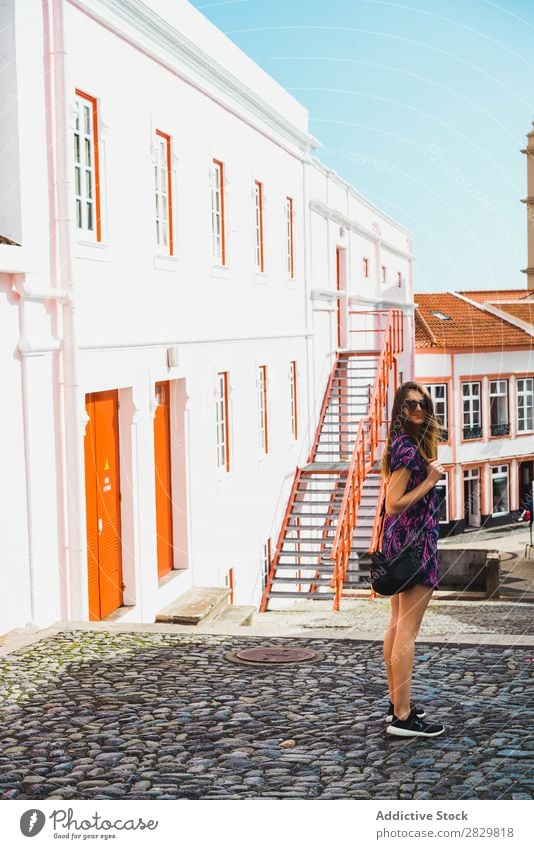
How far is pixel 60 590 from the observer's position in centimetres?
989

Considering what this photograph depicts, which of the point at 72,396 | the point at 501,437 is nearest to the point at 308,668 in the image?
the point at 72,396

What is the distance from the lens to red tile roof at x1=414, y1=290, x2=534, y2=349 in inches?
Result: 1550

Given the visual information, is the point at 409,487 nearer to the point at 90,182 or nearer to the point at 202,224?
the point at 90,182

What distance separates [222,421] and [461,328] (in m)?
26.2

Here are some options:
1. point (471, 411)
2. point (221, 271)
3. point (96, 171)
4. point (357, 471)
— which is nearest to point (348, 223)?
point (357, 471)

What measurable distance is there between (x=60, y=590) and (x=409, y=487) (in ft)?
15.5

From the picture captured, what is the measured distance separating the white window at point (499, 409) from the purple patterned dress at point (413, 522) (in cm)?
3536

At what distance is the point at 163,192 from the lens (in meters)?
13.0

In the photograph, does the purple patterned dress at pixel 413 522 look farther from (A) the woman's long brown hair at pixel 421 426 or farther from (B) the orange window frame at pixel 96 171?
(B) the orange window frame at pixel 96 171

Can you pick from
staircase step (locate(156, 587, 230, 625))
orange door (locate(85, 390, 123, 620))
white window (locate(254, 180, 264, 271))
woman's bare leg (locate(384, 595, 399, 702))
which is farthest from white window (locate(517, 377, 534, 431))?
woman's bare leg (locate(384, 595, 399, 702))

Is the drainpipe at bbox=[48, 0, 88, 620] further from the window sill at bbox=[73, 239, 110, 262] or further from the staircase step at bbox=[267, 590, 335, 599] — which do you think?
the staircase step at bbox=[267, 590, 335, 599]

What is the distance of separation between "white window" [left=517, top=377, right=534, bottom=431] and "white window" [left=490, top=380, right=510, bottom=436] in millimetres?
847

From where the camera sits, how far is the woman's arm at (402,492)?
19.2 ft

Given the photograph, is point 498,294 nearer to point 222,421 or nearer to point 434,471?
point 222,421
